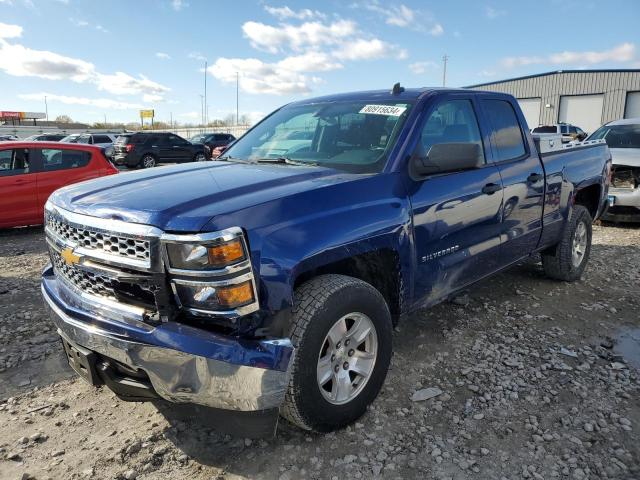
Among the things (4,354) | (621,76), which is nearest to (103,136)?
(4,354)

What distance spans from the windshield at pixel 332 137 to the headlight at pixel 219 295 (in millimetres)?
1154

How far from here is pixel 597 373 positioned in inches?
135

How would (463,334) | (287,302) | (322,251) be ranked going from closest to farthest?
(287,302) < (322,251) < (463,334)

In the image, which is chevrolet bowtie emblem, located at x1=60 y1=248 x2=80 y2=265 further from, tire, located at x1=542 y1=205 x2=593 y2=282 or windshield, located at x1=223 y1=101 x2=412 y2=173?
tire, located at x1=542 y1=205 x2=593 y2=282

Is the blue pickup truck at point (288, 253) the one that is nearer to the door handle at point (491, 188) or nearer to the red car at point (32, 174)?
the door handle at point (491, 188)

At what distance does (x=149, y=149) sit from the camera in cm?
2167

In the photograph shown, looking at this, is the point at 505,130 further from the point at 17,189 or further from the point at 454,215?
the point at 17,189

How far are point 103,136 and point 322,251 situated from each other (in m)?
25.9

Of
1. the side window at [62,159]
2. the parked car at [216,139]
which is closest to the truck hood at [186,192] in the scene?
the side window at [62,159]

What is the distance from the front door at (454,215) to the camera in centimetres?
307

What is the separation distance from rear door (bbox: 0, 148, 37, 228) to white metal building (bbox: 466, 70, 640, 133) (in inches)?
1163

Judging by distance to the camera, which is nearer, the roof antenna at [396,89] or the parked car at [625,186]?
the roof antenna at [396,89]

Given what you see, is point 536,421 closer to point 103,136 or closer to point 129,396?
point 129,396

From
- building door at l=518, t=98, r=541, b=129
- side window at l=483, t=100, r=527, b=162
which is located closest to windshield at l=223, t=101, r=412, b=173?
side window at l=483, t=100, r=527, b=162
